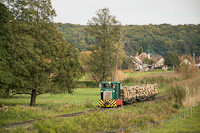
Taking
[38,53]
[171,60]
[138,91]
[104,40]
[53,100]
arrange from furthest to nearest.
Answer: [171,60], [104,40], [53,100], [138,91], [38,53]

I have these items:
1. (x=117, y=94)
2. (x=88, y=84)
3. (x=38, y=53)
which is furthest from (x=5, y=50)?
(x=88, y=84)

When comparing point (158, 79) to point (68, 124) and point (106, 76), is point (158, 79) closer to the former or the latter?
point (106, 76)

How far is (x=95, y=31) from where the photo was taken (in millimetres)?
62656

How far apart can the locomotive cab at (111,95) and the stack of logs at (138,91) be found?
2.08 m

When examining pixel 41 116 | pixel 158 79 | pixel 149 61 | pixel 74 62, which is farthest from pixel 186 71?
pixel 149 61

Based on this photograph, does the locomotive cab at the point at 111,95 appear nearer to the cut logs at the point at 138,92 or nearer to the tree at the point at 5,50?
the cut logs at the point at 138,92

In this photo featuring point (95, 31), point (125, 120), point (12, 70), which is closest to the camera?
point (125, 120)

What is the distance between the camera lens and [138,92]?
3469 centimetres

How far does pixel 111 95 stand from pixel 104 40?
118 ft

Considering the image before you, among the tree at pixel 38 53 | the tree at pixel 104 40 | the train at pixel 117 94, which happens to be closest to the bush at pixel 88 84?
the tree at pixel 104 40

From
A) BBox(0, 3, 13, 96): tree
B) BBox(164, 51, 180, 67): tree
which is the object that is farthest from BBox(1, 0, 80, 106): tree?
BBox(164, 51, 180, 67): tree

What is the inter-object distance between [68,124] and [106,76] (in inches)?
2093

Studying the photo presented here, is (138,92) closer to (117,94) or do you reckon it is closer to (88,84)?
(117,94)

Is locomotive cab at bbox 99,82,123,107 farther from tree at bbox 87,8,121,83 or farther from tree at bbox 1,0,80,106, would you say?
tree at bbox 87,8,121,83
